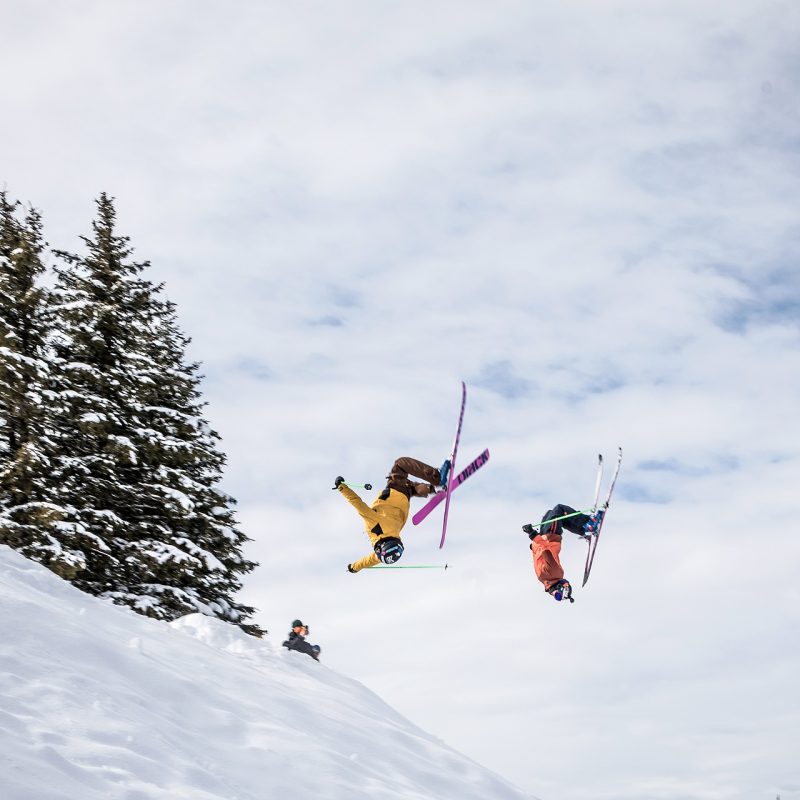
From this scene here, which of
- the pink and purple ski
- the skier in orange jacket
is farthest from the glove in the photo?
the pink and purple ski

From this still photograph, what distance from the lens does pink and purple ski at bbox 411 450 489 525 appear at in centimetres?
1514

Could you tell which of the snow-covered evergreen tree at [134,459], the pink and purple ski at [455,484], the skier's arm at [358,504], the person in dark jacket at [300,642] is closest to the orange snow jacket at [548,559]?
the pink and purple ski at [455,484]

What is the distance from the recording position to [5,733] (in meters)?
6.07

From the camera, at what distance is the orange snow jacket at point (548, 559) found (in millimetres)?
15461

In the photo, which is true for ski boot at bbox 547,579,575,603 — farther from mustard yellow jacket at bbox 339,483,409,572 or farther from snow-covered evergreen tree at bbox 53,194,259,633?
snow-covered evergreen tree at bbox 53,194,259,633

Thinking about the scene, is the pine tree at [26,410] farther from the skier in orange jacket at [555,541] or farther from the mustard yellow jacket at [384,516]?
the skier in orange jacket at [555,541]

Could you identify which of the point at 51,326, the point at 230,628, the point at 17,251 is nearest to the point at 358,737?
the point at 230,628

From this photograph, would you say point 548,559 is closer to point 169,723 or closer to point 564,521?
point 564,521

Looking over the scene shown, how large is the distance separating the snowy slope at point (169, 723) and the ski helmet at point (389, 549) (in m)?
2.88

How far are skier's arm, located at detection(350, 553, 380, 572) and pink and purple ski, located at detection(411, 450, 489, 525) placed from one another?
37.4 inches

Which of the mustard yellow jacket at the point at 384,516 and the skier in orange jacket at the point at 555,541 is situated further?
the skier in orange jacket at the point at 555,541

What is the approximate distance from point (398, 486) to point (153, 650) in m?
5.73

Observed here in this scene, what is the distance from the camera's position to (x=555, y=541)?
15.6 meters

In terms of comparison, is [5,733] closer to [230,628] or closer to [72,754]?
[72,754]
